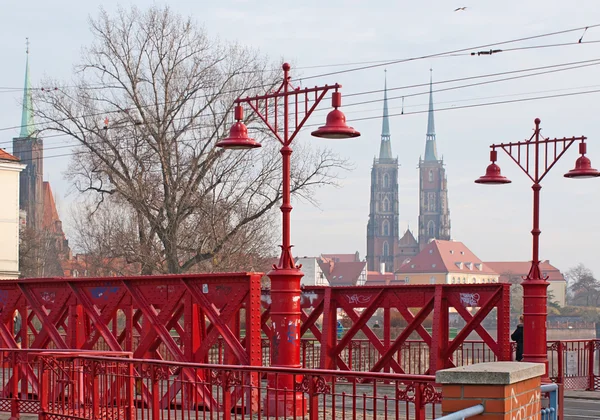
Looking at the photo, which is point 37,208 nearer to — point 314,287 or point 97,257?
point 97,257

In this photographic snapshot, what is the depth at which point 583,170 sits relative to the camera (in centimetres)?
2097

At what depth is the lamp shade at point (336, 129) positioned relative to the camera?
567 inches

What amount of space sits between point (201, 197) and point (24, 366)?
28847 mm

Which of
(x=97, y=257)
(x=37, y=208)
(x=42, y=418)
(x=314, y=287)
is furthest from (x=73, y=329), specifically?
(x=37, y=208)

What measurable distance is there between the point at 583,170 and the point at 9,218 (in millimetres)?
48597

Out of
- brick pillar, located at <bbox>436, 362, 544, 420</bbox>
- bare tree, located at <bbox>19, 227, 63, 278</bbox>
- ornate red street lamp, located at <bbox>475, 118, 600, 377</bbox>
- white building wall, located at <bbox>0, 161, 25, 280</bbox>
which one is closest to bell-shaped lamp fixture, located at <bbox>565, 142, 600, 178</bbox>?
ornate red street lamp, located at <bbox>475, 118, 600, 377</bbox>

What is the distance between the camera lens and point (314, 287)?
19172 millimetres

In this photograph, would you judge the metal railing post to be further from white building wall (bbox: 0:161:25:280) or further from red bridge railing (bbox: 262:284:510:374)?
white building wall (bbox: 0:161:25:280)

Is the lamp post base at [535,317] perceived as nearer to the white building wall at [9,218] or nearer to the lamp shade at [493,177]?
the lamp shade at [493,177]

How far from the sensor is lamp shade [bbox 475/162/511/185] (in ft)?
72.8

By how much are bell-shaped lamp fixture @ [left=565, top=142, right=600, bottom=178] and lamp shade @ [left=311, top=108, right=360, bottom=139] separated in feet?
26.1

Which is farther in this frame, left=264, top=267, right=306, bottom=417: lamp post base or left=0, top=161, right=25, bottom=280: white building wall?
left=0, top=161, right=25, bottom=280: white building wall

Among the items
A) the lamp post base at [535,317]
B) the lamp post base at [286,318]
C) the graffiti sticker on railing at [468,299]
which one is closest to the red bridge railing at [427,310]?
the graffiti sticker on railing at [468,299]

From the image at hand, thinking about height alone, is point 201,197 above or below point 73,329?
above
